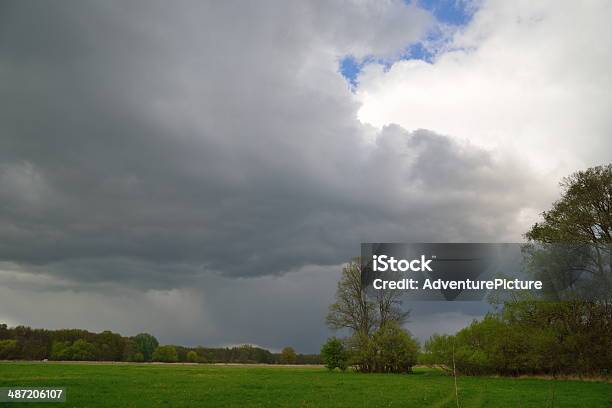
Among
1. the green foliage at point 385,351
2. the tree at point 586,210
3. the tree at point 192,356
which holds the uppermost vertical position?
the tree at point 586,210

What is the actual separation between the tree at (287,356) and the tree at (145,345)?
34.3 metres

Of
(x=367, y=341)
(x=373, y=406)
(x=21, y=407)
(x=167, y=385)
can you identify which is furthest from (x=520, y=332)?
(x=21, y=407)

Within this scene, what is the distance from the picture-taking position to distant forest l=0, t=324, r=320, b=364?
114188mm

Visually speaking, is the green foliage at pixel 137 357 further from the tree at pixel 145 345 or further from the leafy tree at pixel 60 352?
the leafy tree at pixel 60 352

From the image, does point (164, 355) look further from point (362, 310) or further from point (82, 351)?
point (362, 310)

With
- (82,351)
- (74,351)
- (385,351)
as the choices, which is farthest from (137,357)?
(385,351)

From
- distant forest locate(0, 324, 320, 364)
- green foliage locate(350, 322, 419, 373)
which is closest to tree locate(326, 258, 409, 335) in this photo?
green foliage locate(350, 322, 419, 373)

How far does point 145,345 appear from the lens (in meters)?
126

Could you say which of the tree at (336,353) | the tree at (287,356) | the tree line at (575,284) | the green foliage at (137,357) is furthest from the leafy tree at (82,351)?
the tree line at (575,284)

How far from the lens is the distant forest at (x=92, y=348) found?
114 metres

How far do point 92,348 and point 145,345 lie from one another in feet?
43.6

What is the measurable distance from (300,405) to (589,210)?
3244 cm

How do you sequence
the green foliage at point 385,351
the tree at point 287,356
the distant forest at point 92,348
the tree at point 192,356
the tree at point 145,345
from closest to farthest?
the green foliage at point 385,351, the distant forest at point 92,348, the tree at point 145,345, the tree at point 287,356, the tree at point 192,356

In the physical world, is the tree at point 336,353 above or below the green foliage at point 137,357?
above
